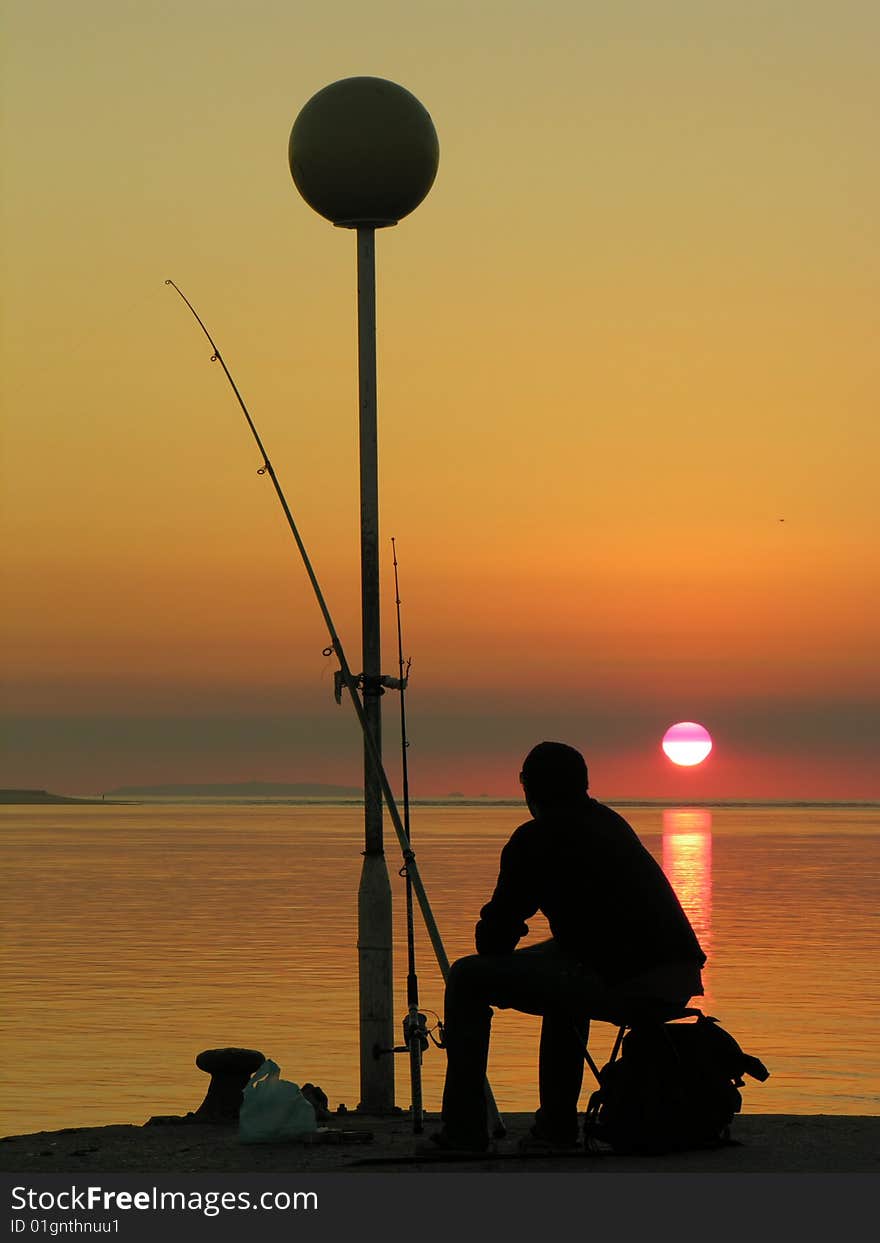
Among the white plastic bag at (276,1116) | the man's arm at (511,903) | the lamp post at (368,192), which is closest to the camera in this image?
the man's arm at (511,903)

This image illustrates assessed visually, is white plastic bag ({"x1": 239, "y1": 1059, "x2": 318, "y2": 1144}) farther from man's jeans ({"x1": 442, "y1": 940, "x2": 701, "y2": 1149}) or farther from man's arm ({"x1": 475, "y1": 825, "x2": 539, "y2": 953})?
man's arm ({"x1": 475, "y1": 825, "x2": 539, "y2": 953})

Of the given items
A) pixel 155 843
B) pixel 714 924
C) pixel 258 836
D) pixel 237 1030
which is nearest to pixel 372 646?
pixel 237 1030

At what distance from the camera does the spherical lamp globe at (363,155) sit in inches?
394

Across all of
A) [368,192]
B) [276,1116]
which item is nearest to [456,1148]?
[276,1116]

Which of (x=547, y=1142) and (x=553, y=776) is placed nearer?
(x=553, y=776)

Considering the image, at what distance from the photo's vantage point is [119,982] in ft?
63.4

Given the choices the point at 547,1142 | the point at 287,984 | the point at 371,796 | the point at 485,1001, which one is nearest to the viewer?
the point at 485,1001

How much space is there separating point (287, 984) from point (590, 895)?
12.4 metres

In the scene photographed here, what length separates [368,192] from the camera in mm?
9984

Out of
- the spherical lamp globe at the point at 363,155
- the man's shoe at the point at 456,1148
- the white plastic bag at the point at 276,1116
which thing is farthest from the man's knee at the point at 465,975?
the spherical lamp globe at the point at 363,155

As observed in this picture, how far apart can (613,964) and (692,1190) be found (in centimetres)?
92

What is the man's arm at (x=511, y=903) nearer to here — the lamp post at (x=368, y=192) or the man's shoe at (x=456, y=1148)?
the man's shoe at (x=456, y=1148)

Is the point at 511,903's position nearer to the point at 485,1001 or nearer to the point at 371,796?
the point at 485,1001

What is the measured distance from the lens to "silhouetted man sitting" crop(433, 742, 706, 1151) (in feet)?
23.1
